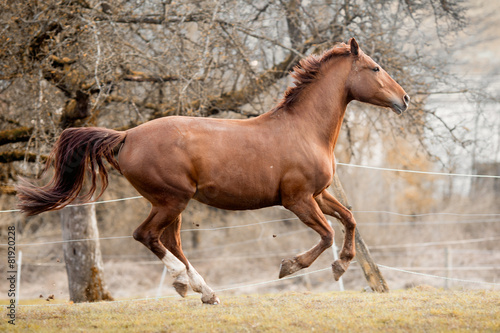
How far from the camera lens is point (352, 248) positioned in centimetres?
528

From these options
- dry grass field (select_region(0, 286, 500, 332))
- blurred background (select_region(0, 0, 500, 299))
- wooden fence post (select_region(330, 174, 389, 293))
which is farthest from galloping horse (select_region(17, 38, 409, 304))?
wooden fence post (select_region(330, 174, 389, 293))

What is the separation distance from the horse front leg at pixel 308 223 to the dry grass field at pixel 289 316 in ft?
1.27

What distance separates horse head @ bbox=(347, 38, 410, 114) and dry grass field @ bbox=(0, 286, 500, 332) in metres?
2.01

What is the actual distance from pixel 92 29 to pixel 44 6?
34.2 inches

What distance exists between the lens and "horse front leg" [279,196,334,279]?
16.3 ft

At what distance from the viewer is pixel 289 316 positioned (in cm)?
Result: 439

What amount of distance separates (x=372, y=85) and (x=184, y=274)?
8.81ft

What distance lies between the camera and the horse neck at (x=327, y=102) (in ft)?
17.4

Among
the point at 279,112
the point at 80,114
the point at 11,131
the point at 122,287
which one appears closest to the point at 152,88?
the point at 80,114

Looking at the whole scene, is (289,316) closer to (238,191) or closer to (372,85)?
(238,191)

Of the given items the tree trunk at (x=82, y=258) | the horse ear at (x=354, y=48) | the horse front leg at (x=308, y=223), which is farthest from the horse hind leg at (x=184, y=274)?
the tree trunk at (x=82, y=258)

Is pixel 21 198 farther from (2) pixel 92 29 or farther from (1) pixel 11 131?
(1) pixel 11 131

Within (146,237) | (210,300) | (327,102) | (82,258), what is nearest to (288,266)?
(210,300)

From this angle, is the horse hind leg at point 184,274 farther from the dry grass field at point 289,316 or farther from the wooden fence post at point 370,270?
the wooden fence post at point 370,270
